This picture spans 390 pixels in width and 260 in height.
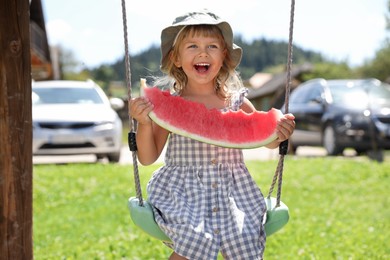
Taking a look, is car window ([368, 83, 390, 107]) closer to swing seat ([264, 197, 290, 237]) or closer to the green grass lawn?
the green grass lawn

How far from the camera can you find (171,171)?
123 inches

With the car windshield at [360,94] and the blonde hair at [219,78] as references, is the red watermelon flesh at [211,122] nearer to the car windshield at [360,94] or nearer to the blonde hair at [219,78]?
the blonde hair at [219,78]

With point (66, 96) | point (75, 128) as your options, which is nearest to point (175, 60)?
point (75, 128)

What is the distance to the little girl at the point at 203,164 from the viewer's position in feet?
9.46

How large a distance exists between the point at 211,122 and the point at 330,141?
1006cm

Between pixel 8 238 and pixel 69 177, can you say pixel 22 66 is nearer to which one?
pixel 8 238

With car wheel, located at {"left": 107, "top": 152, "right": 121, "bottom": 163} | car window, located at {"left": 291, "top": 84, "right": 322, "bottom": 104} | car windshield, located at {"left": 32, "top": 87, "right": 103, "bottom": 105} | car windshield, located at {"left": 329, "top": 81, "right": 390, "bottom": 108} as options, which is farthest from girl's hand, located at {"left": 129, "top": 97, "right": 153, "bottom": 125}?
car window, located at {"left": 291, "top": 84, "right": 322, "bottom": 104}

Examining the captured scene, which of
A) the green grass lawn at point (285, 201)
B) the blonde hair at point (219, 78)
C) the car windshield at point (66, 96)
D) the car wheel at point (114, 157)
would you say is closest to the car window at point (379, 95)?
the green grass lawn at point (285, 201)

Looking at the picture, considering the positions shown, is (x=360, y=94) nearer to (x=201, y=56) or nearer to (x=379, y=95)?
(x=379, y=95)

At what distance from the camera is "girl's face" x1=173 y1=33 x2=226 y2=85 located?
3.12 m

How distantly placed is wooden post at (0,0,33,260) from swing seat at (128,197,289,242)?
2.19ft

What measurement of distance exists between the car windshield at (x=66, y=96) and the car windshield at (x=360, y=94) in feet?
15.5

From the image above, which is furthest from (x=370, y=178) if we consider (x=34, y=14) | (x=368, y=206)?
(x=34, y=14)

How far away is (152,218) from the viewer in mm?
2932
